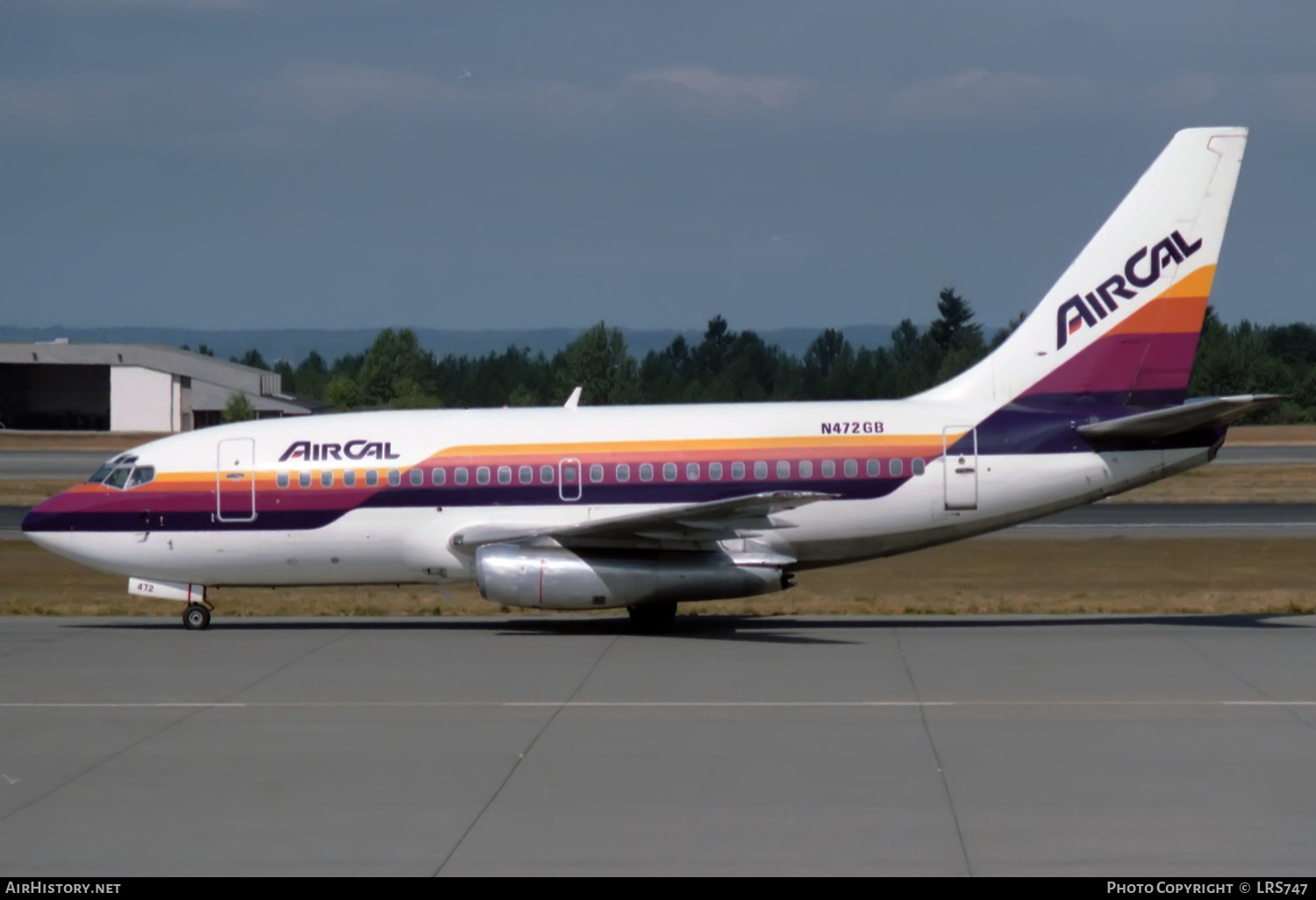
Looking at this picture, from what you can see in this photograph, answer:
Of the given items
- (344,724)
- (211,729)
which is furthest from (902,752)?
(211,729)

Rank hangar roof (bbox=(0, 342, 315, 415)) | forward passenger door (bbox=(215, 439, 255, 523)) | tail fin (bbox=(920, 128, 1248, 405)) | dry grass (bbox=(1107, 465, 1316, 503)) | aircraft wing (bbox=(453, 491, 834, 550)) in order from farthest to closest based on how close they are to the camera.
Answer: hangar roof (bbox=(0, 342, 315, 415)) → dry grass (bbox=(1107, 465, 1316, 503)) → forward passenger door (bbox=(215, 439, 255, 523)) → tail fin (bbox=(920, 128, 1248, 405)) → aircraft wing (bbox=(453, 491, 834, 550))

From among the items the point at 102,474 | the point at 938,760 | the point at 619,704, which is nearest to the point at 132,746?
the point at 619,704

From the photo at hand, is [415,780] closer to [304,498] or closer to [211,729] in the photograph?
[211,729]

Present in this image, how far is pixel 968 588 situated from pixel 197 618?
1402cm

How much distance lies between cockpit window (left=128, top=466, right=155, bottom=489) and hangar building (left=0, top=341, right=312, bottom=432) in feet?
249

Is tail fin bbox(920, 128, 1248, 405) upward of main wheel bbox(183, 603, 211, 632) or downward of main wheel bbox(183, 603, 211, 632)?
upward

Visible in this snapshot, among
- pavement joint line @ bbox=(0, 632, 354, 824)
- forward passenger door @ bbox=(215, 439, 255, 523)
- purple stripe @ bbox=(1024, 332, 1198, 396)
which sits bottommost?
pavement joint line @ bbox=(0, 632, 354, 824)

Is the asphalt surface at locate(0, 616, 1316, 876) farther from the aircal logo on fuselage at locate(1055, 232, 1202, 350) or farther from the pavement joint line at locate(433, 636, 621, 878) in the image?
the aircal logo on fuselage at locate(1055, 232, 1202, 350)

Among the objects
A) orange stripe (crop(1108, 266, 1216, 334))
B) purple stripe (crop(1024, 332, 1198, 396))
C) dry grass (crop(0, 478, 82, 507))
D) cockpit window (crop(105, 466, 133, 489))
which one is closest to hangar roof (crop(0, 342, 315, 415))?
dry grass (crop(0, 478, 82, 507))

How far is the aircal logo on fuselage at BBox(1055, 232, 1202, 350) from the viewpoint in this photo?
23703 millimetres

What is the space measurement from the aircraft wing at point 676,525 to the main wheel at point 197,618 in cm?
406

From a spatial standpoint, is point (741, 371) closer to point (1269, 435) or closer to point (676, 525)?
point (1269, 435)

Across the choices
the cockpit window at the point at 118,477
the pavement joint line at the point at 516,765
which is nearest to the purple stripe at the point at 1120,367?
the pavement joint line at the point at 516,765
